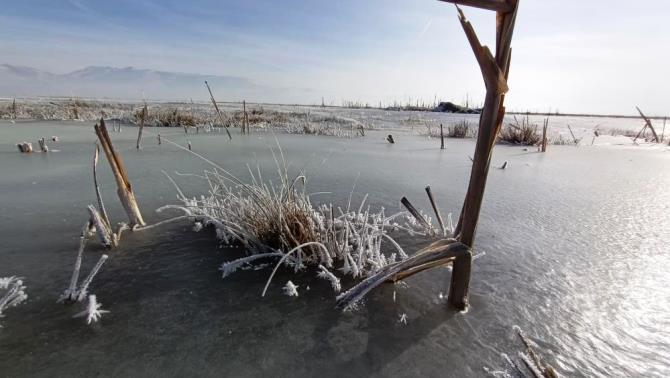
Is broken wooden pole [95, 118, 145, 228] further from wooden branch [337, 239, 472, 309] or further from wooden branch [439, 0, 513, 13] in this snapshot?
wooden branch [439, 0, 513, 13]

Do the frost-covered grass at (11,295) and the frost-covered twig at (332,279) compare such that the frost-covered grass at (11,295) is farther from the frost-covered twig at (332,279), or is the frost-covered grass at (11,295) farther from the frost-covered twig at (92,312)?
the frost-covered twig at (332,279)

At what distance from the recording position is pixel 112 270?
160 centimetres

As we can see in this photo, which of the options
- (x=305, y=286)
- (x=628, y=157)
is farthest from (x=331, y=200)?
(x=628, y=157)

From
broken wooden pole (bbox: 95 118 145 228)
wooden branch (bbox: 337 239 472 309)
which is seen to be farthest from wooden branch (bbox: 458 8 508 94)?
broken wooden pole (bbox: 95 118 145 228)

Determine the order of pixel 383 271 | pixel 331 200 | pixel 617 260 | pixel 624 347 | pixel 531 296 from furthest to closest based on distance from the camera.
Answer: pixel 331 200
pixel 617 260
pixel 531 296
pixel 383 271
pixel 624 347

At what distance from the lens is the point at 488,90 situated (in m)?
1.00

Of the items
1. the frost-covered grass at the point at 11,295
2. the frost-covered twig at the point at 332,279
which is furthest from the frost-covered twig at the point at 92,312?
the frost-covered twig at the point at 332,279

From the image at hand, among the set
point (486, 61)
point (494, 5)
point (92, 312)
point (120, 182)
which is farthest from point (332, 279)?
point (120, 182)

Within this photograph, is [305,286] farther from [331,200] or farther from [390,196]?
[390,196]

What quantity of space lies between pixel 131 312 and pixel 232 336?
0.43 m

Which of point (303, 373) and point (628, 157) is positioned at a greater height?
point (628, 157)

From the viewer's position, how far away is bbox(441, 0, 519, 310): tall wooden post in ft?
3.01

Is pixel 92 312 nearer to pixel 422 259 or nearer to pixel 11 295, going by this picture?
pixel 11 295

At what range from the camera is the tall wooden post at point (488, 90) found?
0.92m
